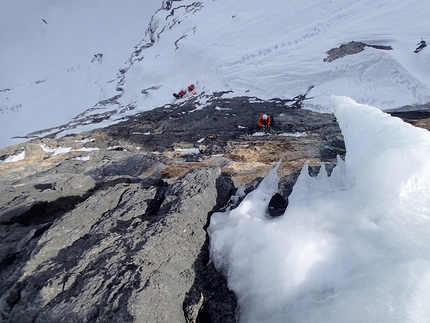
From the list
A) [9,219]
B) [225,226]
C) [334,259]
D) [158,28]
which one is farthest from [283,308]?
[158,28]

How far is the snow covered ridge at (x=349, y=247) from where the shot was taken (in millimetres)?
1519

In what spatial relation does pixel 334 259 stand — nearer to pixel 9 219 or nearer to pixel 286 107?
pixel 9 219

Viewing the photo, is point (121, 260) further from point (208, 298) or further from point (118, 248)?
point (208, 298)

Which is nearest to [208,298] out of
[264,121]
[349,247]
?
[349,247]

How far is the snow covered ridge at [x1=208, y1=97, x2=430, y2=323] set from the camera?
1519 mm

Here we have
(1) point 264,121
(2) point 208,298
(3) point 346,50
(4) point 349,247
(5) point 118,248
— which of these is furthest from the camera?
(3) point 346,50

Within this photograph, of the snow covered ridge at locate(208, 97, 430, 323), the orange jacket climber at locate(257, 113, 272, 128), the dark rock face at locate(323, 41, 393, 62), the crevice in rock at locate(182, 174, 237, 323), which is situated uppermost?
the snow covered ridge at locate(208, 97, 430, 323)

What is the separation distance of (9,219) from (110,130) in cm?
910

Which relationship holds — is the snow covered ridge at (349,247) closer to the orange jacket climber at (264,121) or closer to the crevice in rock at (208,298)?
the crevice in rock at (208,298)

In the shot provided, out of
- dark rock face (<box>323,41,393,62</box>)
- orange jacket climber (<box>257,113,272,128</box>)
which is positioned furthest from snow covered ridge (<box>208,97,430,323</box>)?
dark rock face (<box>323,41,393,62</box>)

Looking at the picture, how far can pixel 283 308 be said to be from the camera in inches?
68.9

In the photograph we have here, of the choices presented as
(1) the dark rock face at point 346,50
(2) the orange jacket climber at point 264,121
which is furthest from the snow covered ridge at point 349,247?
(1) the dark rock face at point 346,50

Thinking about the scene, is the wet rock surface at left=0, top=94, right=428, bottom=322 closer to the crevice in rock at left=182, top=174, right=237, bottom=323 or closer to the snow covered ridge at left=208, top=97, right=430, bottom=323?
the crevice in rock at left=182, top=174, right=237, bottom=323

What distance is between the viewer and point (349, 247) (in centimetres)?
189
